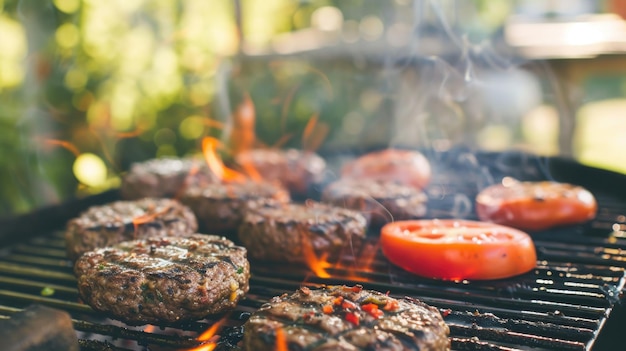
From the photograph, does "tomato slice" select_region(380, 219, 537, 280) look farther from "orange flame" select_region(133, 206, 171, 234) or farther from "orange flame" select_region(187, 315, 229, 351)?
"orange flame" select_region(133, 206, 171, 234)

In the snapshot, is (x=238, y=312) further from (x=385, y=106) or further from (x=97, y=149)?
(x=385, y=106)

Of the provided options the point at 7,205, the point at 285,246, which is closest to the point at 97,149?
the point at 7,205

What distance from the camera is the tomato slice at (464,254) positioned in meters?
3.23

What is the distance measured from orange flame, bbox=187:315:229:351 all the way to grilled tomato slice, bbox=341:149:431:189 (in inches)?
98.3

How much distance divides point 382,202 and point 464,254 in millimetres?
1089

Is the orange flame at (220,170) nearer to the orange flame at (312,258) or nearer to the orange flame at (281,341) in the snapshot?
the orange flame at (312,258)

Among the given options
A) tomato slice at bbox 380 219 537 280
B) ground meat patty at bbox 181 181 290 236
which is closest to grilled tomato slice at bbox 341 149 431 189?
ground meat patty at bbox 181 181 290 236

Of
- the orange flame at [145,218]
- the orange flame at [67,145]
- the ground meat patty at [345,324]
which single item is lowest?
the ground meat patty at [345,324]

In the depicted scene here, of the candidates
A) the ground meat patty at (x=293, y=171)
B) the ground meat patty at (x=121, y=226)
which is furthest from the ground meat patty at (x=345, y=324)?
the ground meat patty at (x=293, y=171)

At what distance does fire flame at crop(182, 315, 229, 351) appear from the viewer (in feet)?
8.27

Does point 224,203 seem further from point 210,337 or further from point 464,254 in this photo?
point 464,254

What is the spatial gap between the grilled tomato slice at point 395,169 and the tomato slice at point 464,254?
154 centimetres

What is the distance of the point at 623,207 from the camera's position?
4668 millimetres

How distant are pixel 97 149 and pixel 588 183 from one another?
18.4 ft
